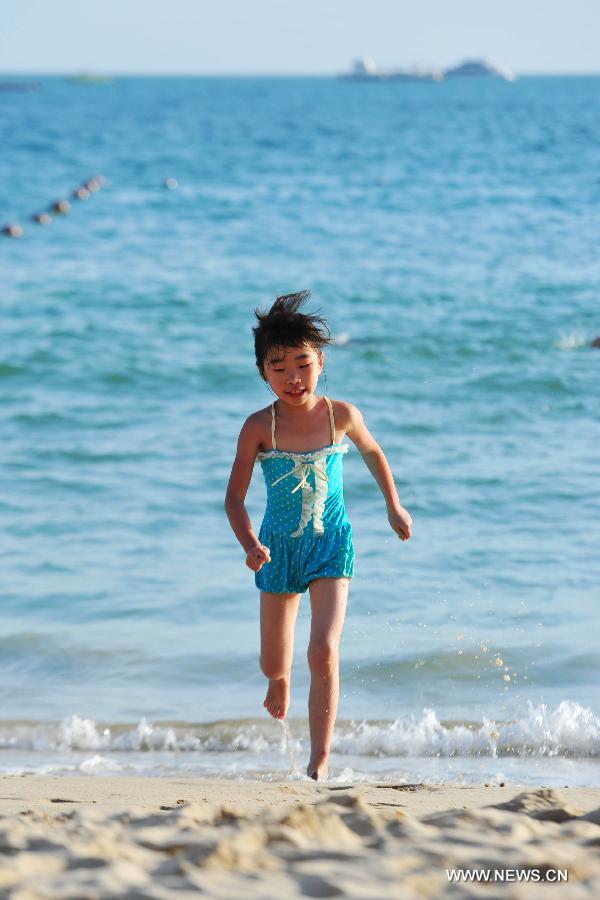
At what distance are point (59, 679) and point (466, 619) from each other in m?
1.92

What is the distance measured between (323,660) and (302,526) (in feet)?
1.46

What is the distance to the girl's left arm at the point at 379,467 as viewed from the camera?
4258 millimetres

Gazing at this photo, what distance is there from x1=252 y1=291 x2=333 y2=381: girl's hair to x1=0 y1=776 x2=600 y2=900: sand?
59.8 inches

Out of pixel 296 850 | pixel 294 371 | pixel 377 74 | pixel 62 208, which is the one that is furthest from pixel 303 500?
pixel 377 74

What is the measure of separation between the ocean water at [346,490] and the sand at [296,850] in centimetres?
139

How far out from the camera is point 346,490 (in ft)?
26.9

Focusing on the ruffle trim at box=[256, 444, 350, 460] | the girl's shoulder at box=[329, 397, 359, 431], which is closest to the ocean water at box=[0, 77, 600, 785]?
the ruffle trim at box=[256, 444, 350, 460]

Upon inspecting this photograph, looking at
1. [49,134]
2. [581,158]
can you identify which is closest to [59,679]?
[581,158]

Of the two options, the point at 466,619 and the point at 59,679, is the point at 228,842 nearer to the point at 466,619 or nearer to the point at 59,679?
the point at 59,679

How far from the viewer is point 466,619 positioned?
19.9 feet

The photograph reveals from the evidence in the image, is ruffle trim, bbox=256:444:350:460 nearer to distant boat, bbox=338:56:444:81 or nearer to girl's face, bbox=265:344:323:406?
girl's face, bbox=265:344:323:406

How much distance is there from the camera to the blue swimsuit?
4211 mm

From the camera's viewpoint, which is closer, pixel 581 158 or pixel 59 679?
pixel 59 679

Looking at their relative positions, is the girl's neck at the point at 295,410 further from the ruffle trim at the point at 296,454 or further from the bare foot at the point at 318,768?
the bare foot at the point at 318,768
